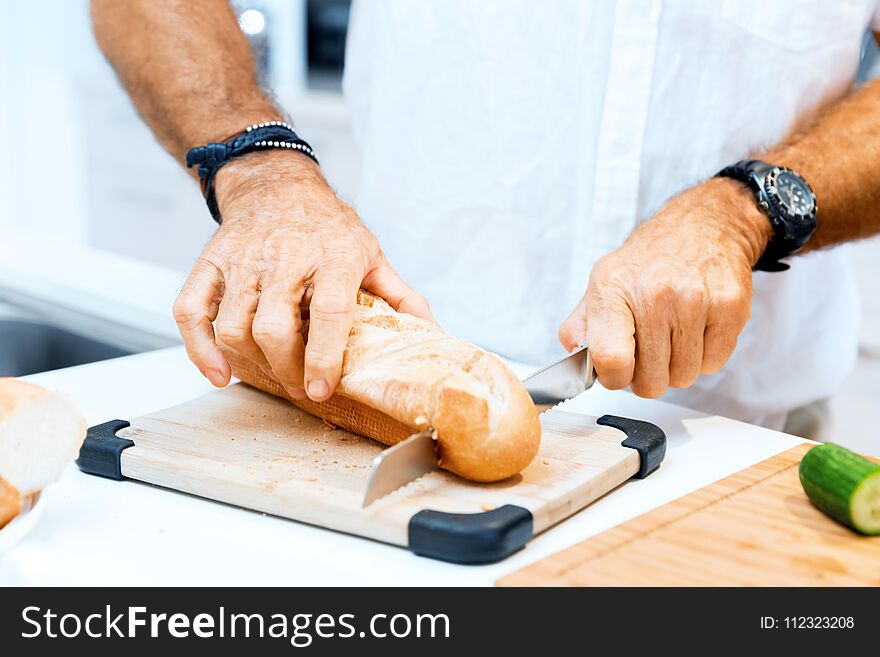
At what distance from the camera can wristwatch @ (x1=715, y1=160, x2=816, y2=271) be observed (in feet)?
3.94

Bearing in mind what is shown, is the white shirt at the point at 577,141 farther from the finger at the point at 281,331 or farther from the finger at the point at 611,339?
the finger at the point at 281,331

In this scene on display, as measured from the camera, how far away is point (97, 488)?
943 millimetres

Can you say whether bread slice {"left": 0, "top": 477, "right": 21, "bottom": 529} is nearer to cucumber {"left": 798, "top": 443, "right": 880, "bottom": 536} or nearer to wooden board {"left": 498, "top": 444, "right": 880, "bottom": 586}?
wooden board {"left": 498, "top": 444, "right": 880, "bottom": 586}

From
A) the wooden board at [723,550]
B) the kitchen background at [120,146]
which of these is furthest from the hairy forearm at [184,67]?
the kitchen background at [120,146]

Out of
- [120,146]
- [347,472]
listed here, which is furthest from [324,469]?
[120,146]

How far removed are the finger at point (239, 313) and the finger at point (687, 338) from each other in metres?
0.44

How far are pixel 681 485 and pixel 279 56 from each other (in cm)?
389

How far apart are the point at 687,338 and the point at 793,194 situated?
9.9 inches

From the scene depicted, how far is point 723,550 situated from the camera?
0.82 metres

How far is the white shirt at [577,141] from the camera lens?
1.40m

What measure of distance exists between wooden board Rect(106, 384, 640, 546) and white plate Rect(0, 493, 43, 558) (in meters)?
0.15

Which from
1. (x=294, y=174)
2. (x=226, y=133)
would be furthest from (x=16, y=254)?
(x=294, y=174)

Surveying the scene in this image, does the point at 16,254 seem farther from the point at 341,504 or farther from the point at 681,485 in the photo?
the point at 681,485

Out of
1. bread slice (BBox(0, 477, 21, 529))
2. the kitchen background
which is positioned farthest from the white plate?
the kitchen background
